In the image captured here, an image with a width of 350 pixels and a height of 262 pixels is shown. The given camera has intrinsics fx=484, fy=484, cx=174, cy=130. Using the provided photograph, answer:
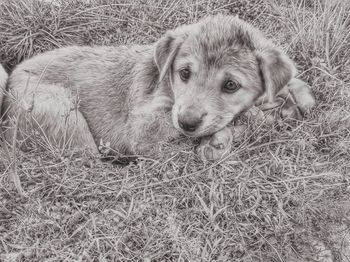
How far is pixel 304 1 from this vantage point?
6.58 meters

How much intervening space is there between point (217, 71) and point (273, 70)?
1.86 feet

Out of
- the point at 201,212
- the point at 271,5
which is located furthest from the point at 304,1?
the point at 201,212

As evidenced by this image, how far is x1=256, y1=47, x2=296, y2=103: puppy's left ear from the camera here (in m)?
4.66

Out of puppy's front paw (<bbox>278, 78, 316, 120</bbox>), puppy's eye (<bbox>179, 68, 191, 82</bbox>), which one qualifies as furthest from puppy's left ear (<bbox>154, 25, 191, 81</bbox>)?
puppy's front paw (<bbox>278, 78, 316, 120</bbox>)

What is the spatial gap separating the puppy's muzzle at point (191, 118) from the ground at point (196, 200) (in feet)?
1.34

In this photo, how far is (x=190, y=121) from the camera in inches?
173

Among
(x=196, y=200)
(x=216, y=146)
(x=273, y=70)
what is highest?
(x=273, y=70)

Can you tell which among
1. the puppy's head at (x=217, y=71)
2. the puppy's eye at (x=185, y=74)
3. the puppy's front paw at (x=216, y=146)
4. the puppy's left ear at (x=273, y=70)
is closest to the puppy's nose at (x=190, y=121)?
the puppy's head at (x=217, y=71)

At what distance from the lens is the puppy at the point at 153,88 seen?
457 centimetres

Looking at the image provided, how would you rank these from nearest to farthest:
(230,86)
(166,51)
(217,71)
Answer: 1. (217,71)
2. (230,86)
3. (166,51)

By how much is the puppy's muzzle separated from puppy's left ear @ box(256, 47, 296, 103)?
732 millimetres

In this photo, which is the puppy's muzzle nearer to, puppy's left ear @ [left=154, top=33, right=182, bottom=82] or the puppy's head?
the puppy's head

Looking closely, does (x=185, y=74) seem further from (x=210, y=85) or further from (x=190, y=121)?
(x=190, y=121)

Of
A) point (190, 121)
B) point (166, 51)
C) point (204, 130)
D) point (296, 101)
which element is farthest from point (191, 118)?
point (296, 101)
